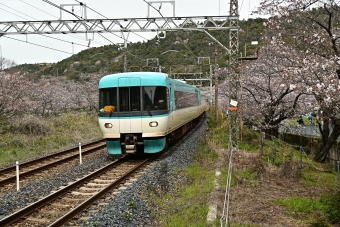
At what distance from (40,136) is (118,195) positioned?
1311 centimetres

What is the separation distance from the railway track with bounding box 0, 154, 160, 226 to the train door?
1.72 meters

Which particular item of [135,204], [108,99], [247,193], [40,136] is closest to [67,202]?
[135,204]

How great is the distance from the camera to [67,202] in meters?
7.56

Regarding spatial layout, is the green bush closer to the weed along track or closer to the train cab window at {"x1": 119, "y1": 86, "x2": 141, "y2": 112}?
the train cab window at {"x1": 119, "y1": 86, "x2": 141, "y2": 112}

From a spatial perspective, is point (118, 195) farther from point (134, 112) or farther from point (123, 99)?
point (123, 99)

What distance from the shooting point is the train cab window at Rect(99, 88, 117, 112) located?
40.5 feet

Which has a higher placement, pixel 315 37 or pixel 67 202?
pixel 315 37

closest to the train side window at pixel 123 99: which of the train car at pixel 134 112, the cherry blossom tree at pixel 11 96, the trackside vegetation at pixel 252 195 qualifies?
the train car at pixel 134 112

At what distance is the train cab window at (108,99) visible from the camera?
1234 cm

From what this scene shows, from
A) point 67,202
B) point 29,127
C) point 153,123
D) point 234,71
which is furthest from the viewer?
point 29,127

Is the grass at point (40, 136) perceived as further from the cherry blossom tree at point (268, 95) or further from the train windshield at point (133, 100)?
the cherry blossom tree at point (268, 95)

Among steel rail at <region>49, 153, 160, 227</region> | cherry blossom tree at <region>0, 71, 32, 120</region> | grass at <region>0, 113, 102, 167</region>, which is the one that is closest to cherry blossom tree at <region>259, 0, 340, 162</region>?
steel rail at <region>49, 153, 160, 227</region>

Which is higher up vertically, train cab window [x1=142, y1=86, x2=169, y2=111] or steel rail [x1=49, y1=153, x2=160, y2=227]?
train cab window [x1=142, y1=86, x2=169, y2=111]

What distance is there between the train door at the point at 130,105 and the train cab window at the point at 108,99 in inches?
8.2
